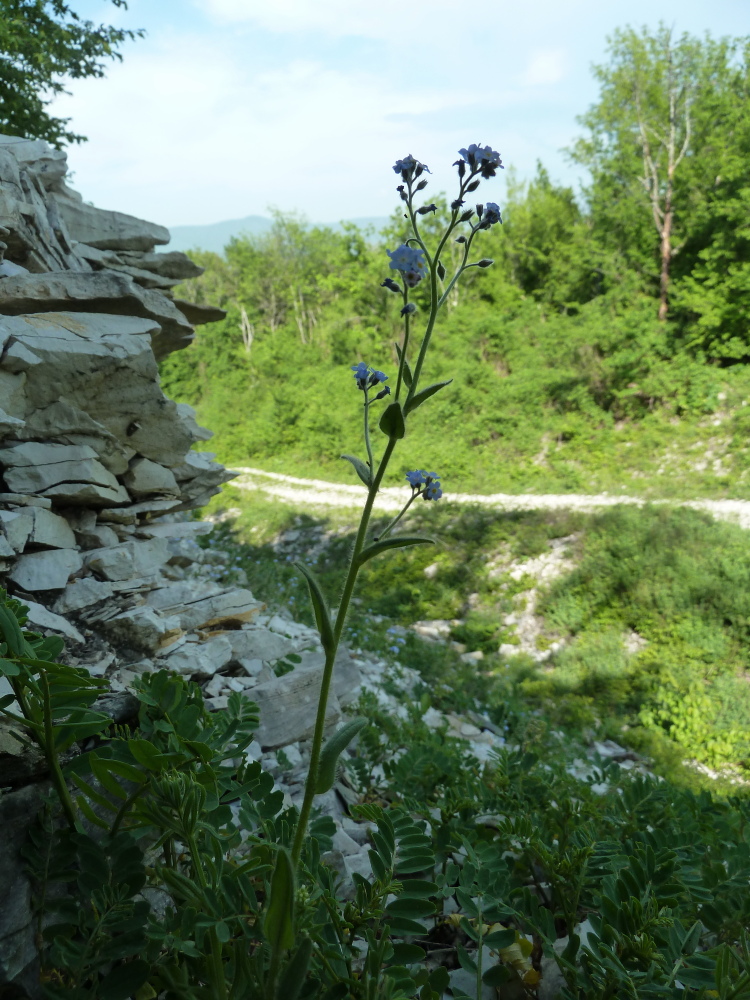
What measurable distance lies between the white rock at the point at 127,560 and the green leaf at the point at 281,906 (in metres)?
3.42

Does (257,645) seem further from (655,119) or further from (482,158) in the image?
(655,119)

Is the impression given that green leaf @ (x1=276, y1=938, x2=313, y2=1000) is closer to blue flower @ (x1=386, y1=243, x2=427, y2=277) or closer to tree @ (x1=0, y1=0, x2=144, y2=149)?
blue flower @ (x1=386, y1=243, x2=427, y2=277)

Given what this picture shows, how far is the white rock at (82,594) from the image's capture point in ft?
12.6

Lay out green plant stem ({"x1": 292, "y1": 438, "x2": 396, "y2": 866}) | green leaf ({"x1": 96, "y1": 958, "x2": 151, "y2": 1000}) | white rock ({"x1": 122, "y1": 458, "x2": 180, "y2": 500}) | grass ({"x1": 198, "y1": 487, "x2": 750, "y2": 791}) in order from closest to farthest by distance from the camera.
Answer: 1. green leaf ({"x1": 96, "y1": 958, "x2": 151, "y2": 1000})
2. green plant stem ({"x1": 292, "y1": 438, "x2": 396, "y2": 866})
3. white rock ({"x1": 122, "y1": 458, "x2": 180, "y2": 500})
4. grass ({"x1": 198, "y1": 487, "x2": 750, "y2": 791})

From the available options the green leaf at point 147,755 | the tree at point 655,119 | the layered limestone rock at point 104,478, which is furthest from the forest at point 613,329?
the green leaf at point 147,755

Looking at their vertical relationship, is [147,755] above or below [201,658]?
above

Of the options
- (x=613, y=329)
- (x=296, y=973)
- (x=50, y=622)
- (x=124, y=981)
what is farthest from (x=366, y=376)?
(x=613, y=329)

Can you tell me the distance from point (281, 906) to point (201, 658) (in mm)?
3026

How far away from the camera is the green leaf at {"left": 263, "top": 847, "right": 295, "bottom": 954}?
1180 millimetres

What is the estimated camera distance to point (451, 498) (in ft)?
53.6

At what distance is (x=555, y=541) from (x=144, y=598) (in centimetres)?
905

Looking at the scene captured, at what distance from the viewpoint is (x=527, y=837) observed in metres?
2.27

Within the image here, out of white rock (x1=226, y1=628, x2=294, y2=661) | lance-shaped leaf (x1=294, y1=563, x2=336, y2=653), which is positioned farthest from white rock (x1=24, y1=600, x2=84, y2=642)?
lance-shaped leaf (x1=294, y1=563, x2=336, y2=653)

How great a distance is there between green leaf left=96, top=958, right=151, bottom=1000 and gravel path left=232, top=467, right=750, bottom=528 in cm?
836
